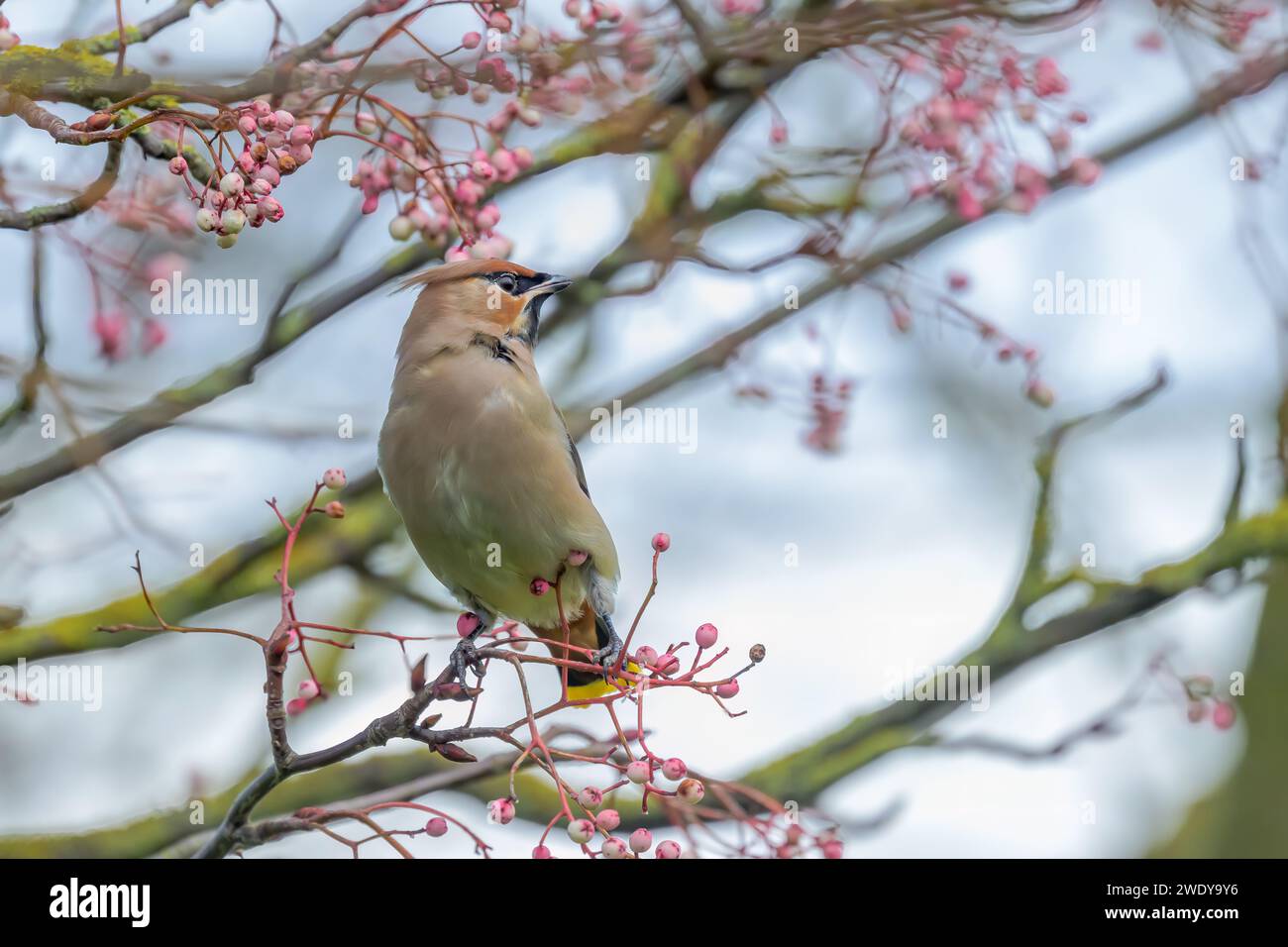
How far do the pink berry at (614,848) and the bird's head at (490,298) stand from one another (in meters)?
2.19

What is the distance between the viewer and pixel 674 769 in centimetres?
262

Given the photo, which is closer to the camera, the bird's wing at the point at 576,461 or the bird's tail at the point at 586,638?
the bird's tail at the point at 586,638

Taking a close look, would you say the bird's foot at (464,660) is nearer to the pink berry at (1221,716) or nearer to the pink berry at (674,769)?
the pink berry at (674,769)

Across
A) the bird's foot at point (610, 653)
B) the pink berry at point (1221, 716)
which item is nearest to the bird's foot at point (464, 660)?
the bird's foot at point (610, 653)

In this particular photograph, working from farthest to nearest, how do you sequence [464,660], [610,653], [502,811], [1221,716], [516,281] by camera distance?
1. [516,281]
2. [1221,716]
3. [610,653]
4. [464,660]
5. [502,811]

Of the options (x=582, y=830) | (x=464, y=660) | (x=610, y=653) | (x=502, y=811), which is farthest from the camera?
(x=610, y=653)

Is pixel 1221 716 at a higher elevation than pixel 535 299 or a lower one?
lower

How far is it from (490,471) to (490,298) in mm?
666

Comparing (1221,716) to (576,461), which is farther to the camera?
(576,461)

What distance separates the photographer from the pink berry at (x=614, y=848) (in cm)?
254

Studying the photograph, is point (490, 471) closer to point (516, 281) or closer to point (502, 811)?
point (516, 281)

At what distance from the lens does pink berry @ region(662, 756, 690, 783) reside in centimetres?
262

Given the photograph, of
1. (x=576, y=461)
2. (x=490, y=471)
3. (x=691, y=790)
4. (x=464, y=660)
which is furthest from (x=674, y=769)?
(x=576, y=461)

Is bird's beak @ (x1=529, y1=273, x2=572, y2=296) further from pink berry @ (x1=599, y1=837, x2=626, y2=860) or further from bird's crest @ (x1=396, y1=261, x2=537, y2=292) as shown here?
pink berry @ (x1=599, y1=837, x2=626, y2=860)
